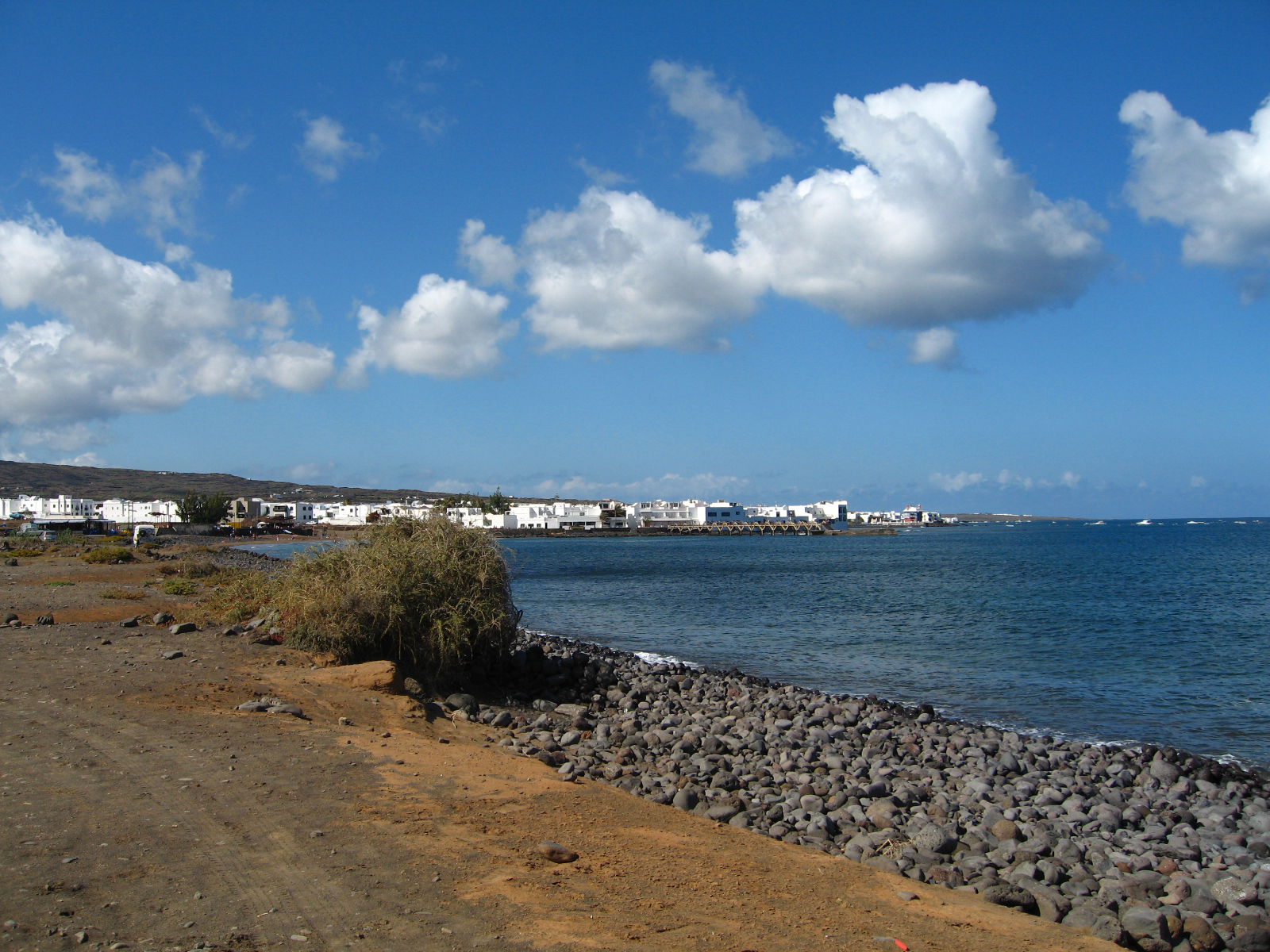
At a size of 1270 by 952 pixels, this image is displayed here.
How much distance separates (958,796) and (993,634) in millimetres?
19100

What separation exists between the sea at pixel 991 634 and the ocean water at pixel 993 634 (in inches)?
3.1

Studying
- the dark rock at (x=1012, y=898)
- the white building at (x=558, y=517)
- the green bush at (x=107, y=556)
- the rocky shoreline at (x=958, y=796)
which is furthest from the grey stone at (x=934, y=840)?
the white building at (x=558, y=517)

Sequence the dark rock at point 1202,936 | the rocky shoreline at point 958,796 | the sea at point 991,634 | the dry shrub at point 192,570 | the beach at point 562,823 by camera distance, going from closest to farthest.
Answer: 1. the beach at point 562,823
2. the dark rock at point 1202,936
3. the rocky shoreline at point 958,796
4. the sea at point 991,634
5. the dry shrub at point 192,570

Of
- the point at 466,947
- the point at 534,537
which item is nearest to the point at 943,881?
the point at 466,947

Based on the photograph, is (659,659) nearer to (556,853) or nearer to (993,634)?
(993,634)

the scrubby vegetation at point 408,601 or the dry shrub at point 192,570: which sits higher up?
the scrubby vegetation at point 408,601

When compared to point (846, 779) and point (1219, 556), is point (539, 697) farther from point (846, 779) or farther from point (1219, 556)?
point (1219, 556)

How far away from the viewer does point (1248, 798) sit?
11.5 metres

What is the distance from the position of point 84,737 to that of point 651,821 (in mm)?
6332

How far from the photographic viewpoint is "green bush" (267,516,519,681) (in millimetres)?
15102

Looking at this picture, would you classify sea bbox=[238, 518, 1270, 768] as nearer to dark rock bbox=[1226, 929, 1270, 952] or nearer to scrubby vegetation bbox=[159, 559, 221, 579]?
dark rock bbox=[1226, 929, 1270, 952]

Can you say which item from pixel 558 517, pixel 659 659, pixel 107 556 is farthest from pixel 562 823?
pixel 558 517

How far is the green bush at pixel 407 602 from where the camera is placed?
49.5 ft

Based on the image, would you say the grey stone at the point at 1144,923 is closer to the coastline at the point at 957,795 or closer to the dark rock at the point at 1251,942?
the coastline at the point at 957,795
